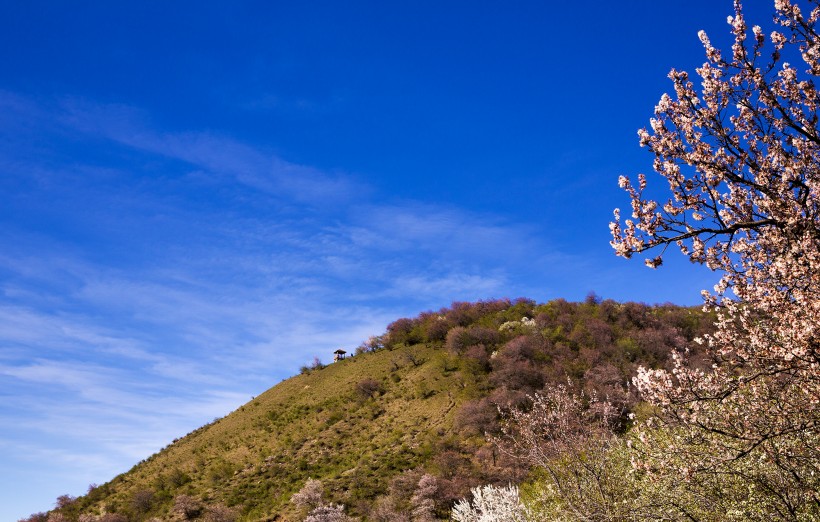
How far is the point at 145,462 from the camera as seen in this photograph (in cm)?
8338

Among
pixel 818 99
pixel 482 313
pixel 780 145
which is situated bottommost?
pixel 780 145

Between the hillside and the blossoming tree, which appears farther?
the hillside

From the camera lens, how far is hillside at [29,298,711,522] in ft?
185

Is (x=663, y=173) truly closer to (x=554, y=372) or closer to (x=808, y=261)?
(x=808, y=261)

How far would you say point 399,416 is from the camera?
72.6 meters

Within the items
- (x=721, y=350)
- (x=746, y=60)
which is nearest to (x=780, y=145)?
(x=746, y=60)

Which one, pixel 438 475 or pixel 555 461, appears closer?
pixel 555 461

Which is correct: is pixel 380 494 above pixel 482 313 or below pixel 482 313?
below

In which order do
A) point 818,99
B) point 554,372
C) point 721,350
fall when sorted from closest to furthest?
1. point 818,99
2. point 721,350
3. point 554,372

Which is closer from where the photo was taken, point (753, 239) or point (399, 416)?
point (753, 239)

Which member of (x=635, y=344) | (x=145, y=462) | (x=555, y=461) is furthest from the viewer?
(x=145, y=462)

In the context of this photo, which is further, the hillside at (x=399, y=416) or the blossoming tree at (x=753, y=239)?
the hillside at (x=399, y=416)

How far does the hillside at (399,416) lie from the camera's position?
5641 cm

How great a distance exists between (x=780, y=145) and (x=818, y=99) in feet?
3.25
